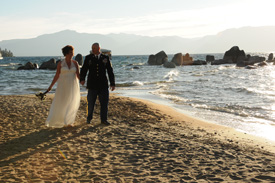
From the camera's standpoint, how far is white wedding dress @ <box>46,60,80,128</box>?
6.86 meters

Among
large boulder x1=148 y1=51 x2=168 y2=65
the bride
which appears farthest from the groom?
large boulder x1=148 y1=51 x2=168 y2=65

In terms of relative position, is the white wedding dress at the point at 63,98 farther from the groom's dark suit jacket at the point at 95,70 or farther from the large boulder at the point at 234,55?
the large boulder at the point at 234,55

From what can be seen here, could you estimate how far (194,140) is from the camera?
666cm

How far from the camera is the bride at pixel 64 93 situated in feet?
Answer: 22.4

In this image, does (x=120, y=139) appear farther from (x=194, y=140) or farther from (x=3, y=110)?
(x=3, y=110)

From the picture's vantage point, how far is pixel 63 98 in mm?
6895

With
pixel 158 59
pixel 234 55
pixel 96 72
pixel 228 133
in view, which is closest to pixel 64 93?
pixel 96 72

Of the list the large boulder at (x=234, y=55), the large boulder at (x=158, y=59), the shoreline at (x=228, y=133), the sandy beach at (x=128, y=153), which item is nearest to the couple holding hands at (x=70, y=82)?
the sandy beach at (x=128, y=153)

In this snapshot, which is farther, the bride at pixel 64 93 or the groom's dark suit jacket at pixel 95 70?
the groom's dark suit jacket at pixel 95 70

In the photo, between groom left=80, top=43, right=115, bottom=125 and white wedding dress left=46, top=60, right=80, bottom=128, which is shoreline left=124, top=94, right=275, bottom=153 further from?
white wedding dress left=46, top=60, right=80, bottom=128

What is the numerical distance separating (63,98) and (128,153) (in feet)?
8.28

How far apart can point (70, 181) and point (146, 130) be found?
11.6 ft

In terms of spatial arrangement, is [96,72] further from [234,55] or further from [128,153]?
[234,55]

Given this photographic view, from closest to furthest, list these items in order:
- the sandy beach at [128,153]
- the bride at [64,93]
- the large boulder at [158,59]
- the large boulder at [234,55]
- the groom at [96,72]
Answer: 1. the sandy beach at [128,153]
2. the bride at [64,93]
3. the groom at [96,72]
4. the large boulder at [158,59]
5. the large boulder at [234,55]
